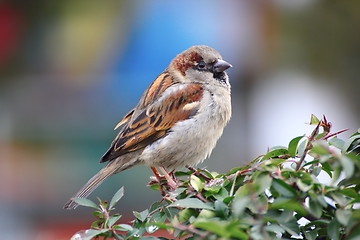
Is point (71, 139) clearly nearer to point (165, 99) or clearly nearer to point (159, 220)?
point (165, 99)

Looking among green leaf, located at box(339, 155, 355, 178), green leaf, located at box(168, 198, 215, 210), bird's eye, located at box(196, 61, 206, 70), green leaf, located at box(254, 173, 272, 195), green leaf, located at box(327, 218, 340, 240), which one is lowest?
green leaf, located at box(327, 218, 340, 240)

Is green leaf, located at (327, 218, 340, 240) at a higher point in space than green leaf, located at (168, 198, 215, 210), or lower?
lower

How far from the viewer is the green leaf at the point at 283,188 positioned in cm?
118

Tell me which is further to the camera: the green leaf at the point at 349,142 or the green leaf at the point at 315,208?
the green leaf at the point at 349,142

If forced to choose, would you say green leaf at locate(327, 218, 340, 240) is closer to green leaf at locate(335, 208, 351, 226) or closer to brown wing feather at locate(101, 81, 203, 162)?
green leaf at locate(335, 208, 351, 226)

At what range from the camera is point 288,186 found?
1189 millimetres

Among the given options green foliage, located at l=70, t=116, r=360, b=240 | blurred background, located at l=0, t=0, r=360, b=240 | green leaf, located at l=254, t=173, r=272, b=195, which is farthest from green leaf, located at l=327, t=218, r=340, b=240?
blurred background, located at l=0, t=0, r=360, b=240

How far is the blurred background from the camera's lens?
5480 mm

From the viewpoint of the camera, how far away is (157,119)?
2.72 meters

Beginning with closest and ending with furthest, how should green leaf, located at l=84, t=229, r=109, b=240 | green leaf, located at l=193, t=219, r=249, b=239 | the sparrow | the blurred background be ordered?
green leaf, located at l=193, t=219, r=249, b=239, green leaf, located at l=84, t=229, r=109, b=240, the sparrow, the blurred background

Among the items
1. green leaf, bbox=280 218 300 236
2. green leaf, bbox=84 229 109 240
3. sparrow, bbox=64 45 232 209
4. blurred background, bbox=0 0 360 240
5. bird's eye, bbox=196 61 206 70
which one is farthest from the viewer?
blurred background, bbox=0 0 360 240

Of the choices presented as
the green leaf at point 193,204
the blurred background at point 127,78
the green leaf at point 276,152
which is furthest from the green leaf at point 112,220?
the blurred background at point 127,78

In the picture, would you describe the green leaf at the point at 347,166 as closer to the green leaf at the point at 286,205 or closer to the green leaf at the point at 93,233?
the green leaf at the point at 286,205

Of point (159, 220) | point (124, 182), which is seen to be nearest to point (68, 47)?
point (124, 182)
